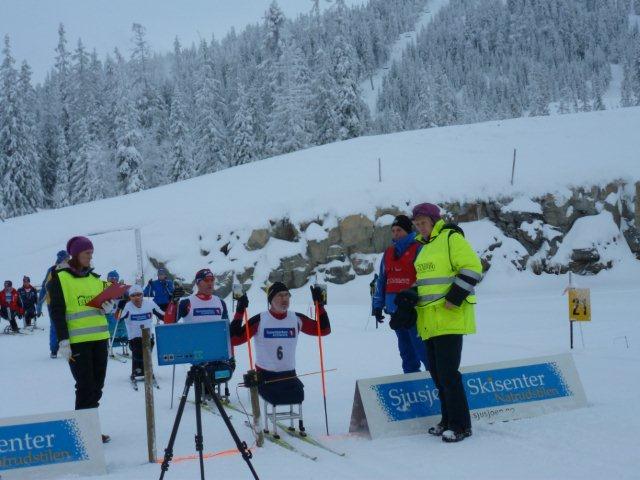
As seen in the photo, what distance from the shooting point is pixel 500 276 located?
2011 cm

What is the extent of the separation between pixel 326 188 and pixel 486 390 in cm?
1765

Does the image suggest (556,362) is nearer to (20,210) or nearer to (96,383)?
(96,383)

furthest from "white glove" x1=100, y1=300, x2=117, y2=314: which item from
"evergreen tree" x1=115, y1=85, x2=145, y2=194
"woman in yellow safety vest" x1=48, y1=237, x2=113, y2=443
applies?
"evergreen tree" x1=115, y1=85, x2=145, y2=194

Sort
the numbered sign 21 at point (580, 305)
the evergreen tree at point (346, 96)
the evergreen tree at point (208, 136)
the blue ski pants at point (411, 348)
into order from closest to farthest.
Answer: the blue ski pants at point (411, 348)
the numbered sign 21 at point (580, 305)
the evergreen tree at point (346, 96)
the evergreen tree at point (208, 136)

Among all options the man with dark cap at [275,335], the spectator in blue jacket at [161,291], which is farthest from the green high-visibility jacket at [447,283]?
the spectator in blue jacket at [161,291]

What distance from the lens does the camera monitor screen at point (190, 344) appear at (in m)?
4.47

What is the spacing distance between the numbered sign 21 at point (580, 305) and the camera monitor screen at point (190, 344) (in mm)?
7124

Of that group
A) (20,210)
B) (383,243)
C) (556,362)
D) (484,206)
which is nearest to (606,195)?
(484,206)

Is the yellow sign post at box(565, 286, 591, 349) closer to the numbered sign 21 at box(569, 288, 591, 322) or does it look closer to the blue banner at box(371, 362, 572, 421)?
the numbered sign 21 at box(569, 288, 591, 322)

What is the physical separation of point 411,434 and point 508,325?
8319 mm

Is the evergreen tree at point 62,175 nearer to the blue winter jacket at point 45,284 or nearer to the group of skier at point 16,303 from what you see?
the group of skier at point 16,303

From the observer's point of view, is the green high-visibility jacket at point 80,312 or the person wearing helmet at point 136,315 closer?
the green high-visibility jacket at point 80,312

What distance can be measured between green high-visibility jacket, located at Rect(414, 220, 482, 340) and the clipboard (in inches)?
116

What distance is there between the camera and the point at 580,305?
9.66 m
